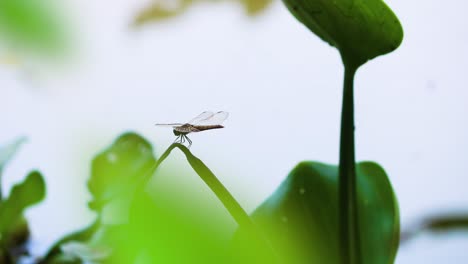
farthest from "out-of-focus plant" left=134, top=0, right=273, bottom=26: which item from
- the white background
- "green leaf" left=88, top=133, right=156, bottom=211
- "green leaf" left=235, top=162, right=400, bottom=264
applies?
"green leaf" left=235, top=162, right=400, bottom=264

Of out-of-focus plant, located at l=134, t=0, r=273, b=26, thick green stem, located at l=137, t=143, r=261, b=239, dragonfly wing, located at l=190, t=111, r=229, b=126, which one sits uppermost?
out-of-focus plant, located at l=134, t=0, r=273, b=26

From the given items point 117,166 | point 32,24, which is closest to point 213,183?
point 32,24

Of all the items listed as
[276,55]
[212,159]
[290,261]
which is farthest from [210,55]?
[290,261]

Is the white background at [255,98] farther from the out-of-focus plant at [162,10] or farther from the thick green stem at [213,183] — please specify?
the thick green stem at [213,183]

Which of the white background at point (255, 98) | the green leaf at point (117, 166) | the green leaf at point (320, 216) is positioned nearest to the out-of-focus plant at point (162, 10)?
the white background at point (255, 98)

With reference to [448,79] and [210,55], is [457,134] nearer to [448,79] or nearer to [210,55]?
[448,79]

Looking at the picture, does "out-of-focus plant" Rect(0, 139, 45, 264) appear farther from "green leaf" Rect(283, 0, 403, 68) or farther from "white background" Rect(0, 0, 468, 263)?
"green leaf" Rect(283, 0, 403, 68)

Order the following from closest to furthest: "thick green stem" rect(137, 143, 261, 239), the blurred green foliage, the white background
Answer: "thick green stem" rect(137, 143, 261, 239) → the blurred green foliage → the white background
